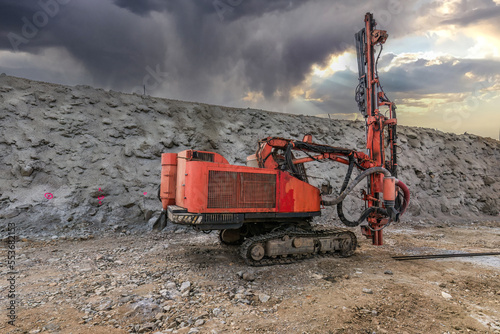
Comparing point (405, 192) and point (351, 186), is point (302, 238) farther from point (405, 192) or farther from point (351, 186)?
point (405, 192)

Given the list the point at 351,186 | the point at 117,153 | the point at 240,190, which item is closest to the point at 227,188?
the point at 240,190

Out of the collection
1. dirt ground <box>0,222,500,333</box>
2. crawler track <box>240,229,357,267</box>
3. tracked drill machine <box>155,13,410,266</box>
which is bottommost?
dirt ground <box>0,222,500,333</box>

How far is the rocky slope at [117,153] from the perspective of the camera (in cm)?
915

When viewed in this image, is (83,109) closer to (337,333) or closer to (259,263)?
(259,263)

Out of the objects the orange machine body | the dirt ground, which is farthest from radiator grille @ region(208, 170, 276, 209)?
the dirt ground

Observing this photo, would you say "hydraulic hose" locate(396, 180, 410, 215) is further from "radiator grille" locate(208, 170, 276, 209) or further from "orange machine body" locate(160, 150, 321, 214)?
"radiator grille" locate(208, 170, 276, 209)

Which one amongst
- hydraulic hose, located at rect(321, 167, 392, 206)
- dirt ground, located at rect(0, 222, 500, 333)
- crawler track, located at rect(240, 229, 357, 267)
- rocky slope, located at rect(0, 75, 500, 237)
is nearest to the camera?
dirt ground, located at rect(0, 222, 500, 333)

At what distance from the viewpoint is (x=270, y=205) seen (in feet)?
20.3

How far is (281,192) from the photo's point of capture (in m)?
6.32

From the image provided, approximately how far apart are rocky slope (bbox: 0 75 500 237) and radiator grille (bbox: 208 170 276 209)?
192 inches

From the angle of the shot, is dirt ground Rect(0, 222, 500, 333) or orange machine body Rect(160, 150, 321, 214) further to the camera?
orange machine body Rect(160, 150, 321, 214)

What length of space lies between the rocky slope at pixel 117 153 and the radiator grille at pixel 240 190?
16.0 ft

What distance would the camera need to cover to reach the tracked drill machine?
5727 mm

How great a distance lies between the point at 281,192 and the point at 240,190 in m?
1.01
